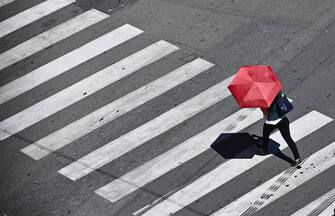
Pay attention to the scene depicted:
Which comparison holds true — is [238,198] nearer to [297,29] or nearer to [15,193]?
[15,193]

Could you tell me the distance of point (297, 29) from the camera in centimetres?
1714

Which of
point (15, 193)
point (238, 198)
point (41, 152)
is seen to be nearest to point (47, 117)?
point (41, 152)

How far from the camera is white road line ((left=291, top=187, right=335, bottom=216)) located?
13331 millimetres

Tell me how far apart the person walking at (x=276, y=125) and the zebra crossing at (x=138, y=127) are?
13.3 inches

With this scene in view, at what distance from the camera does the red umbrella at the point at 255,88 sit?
1336 centimetres

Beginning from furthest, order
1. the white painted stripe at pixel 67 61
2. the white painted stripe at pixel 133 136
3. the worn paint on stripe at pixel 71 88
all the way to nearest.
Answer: the white painted stripe at pixel 67 61 → the worn paint on stripe at pixel 71 88 → the white painted stripe at pixel 133 136

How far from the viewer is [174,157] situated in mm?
14703

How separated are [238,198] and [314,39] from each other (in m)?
4.50

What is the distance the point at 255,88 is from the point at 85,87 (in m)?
4.28

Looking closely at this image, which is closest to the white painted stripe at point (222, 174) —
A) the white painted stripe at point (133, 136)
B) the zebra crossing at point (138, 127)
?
the zebra crossing at point (138, 127)

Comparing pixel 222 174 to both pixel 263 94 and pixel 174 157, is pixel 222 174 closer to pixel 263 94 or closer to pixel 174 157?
pixel 174 157

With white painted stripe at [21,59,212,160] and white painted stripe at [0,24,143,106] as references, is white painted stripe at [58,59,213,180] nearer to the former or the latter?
white painted stripe at [21,59,212,160]

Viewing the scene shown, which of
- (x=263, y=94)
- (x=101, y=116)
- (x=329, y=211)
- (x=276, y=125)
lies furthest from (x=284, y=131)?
(x=101, y=116)

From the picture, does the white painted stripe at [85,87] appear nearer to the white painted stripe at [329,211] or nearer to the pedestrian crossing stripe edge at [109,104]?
the pedestrian crossing stripe edge at [109,104]
